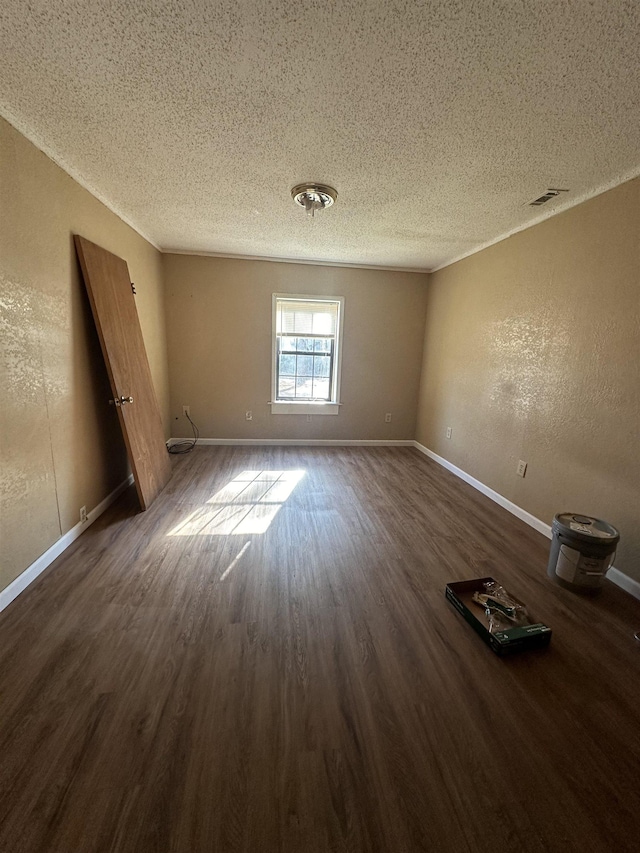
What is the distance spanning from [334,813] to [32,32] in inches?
110

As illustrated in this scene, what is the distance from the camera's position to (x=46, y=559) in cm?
212

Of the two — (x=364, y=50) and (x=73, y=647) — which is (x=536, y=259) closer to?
(x=364, y=50)

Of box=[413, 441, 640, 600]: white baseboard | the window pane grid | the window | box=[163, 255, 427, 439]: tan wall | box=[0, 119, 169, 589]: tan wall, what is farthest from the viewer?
the window pane grid

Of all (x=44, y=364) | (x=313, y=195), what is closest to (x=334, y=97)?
(x=313, y=195)

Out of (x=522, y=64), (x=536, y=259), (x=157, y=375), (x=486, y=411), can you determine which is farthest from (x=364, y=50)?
(x=157, y=375)

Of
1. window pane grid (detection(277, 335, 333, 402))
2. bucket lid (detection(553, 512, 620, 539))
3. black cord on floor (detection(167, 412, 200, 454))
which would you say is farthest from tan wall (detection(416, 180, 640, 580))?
black cord on floor (detection(167, 412, 200, 454))

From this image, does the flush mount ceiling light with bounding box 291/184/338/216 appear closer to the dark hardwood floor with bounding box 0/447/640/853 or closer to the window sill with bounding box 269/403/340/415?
the dark hardwood floor with bounding box 0/447/640/853

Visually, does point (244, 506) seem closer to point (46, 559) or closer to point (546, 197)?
point (46, 559)

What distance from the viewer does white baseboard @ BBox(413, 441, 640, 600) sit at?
6.96 feet

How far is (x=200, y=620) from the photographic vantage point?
5.86 feet

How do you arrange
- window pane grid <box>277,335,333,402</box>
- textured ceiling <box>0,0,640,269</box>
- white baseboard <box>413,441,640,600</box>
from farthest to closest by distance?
window pane grid <box>277,335,333,402</box> < white baseboard <box>413,441,640,600</box> < textured ceiling <box>0,0,640,269</box>

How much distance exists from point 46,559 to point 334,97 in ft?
9.46

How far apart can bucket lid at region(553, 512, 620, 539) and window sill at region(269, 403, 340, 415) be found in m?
3.10

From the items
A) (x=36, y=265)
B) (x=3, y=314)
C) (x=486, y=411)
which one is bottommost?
(x=486, y=411)
